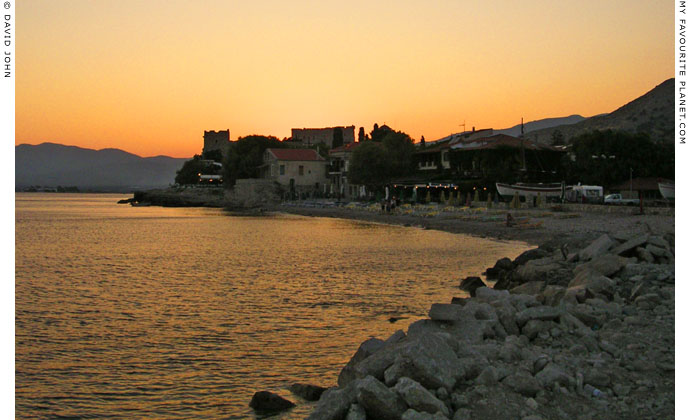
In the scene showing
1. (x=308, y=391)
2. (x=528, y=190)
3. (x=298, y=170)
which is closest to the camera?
(x=308, y=391)

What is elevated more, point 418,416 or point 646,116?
point 646,116

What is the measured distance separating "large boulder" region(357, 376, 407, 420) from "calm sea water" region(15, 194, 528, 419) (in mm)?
2323

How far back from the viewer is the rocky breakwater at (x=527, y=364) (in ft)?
22.5

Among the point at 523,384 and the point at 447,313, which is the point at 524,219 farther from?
the point at 523,384

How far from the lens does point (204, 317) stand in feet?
53.2

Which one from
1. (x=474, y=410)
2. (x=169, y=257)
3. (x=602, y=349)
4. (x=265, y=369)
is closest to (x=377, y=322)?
(x=265, y=369)

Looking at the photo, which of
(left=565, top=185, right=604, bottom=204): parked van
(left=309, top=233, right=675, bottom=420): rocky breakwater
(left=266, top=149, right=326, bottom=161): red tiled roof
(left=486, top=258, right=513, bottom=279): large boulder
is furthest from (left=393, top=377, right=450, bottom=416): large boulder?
(left=266, top=149, right=326, bottom=161): red tiled roof

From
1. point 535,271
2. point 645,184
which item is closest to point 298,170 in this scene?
point 645,184

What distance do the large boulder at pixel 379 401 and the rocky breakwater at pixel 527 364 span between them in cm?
1

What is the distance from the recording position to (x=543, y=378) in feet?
24.4

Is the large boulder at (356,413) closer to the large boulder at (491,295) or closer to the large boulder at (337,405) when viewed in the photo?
the large boulder at (337,405)

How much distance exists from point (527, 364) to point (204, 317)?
33.6 feet

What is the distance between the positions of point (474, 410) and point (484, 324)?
314 cm

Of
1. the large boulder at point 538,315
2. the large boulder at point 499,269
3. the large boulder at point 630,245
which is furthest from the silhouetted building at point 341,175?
the large boulder at point 538,315
